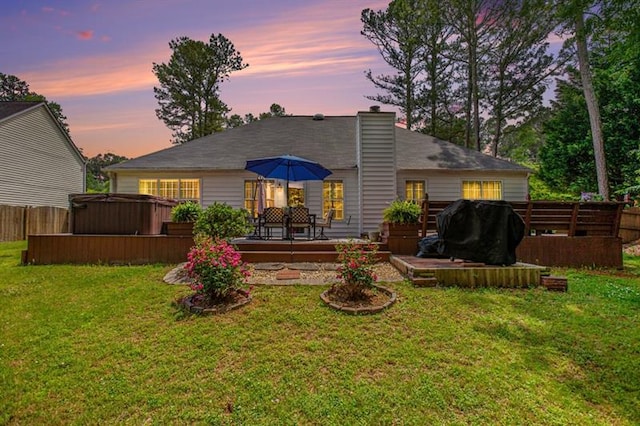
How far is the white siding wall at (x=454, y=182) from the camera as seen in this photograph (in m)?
10.9

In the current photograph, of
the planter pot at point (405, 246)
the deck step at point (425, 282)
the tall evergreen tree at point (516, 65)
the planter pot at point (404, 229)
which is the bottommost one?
the deck step at point (425, 282)

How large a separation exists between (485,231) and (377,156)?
483cm

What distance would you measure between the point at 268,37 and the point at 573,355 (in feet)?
38.4

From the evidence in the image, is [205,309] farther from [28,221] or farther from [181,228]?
[28,221]

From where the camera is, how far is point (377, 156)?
9.61 metres

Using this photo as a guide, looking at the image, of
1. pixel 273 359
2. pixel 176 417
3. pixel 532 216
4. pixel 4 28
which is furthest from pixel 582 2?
pixel 4 28

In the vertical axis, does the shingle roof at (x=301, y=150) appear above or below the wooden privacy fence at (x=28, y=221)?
above

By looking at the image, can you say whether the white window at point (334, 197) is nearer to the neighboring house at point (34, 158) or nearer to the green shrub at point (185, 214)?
the green shrub at point (185, 214)

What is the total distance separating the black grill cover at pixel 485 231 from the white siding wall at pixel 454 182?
5.37 m

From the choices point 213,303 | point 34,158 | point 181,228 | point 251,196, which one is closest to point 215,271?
point 213,303

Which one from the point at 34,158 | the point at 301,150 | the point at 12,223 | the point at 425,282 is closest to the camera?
the point at 425,282

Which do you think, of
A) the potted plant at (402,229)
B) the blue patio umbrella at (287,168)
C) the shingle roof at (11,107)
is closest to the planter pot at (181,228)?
the blue patio umbrella at (287,168)

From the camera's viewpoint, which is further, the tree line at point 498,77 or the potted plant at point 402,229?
the tree line at point 498,77

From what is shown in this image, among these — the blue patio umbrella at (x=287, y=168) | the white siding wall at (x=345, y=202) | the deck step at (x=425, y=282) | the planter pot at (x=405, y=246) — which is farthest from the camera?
the white siding wall at (x=345, y=202)
